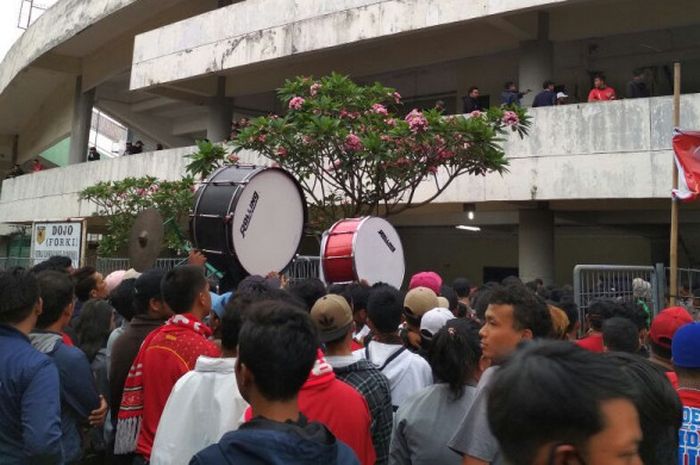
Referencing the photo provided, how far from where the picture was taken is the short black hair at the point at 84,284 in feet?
16.4

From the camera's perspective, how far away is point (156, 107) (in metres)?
25.1

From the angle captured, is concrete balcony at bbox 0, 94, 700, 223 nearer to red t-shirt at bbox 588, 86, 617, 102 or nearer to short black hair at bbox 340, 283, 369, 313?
red t-shirt at bbox 588, 86, 617, 102

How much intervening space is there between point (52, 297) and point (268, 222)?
250cm

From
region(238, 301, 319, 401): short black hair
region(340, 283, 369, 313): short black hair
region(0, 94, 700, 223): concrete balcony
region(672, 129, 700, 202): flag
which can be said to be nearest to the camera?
region(238, 301, 319, 401): short black hair

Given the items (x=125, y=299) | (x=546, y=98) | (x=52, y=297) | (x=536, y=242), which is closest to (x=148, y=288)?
(x=52, y=297)

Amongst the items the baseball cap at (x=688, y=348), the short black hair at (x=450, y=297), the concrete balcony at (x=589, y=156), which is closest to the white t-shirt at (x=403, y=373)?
the baseball cap at (x=688, y=348)

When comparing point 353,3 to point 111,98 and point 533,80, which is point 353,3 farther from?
point 111,98

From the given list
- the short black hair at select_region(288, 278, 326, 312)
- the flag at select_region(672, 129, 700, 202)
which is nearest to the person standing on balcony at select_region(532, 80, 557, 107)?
the flag at select_region(672, 129, 700, 202)

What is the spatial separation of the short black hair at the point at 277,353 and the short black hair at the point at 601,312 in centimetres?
321

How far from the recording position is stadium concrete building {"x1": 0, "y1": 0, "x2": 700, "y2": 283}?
11836 millimetres

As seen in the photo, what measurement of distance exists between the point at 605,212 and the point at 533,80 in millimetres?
3830

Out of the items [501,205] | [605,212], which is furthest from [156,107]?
[605,212]

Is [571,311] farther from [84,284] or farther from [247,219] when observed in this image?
[84,284]

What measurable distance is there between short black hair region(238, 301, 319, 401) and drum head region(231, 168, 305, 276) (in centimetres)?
322
